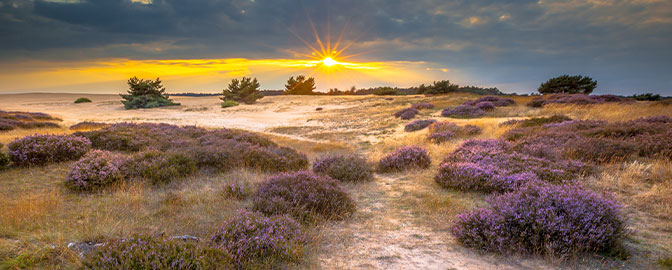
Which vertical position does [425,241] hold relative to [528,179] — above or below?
below

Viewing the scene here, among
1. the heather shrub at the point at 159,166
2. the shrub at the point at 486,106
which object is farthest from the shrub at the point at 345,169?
the shrub at the point at 486,106

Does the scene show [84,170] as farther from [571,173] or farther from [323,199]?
[571,173]

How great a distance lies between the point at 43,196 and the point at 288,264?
16.8 feet

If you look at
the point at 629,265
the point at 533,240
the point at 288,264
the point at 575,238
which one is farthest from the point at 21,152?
the point at 629,265

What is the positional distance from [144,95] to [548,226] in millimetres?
52273

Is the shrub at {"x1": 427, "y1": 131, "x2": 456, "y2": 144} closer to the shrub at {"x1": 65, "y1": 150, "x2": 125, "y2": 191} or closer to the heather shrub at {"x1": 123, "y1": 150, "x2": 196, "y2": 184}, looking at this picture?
the heather shrub at {"x1": 123, "y1": 150, "x2": 196, "y2": 184}

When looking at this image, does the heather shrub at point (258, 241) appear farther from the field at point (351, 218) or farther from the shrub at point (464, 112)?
the shrub at point (464, 112)

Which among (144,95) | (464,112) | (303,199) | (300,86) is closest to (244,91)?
(144,95)

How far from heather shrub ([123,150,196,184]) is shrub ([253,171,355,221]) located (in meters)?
2.69

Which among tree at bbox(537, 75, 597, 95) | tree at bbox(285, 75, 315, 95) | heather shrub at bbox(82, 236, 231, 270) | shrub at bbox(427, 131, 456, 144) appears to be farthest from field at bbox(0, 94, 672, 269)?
tree at bbox(285, 75, 315, 95)

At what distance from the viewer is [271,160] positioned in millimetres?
9141

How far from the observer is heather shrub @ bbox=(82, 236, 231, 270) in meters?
2.96

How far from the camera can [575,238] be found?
374 centimetres

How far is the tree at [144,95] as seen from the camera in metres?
43.3
